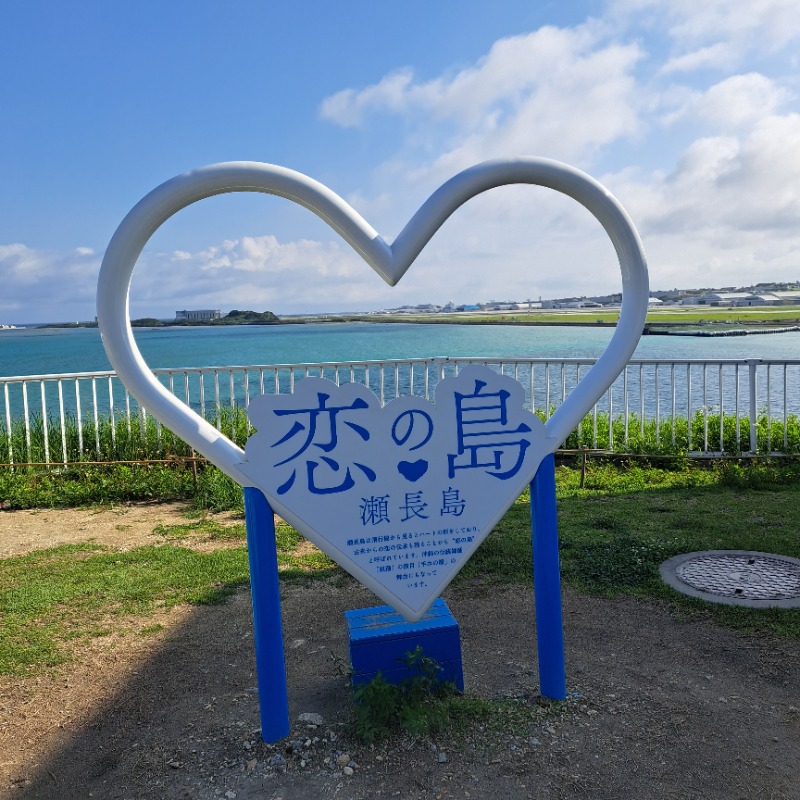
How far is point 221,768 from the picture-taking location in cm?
293

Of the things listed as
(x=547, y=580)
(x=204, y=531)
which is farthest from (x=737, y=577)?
(x=204, y=531)

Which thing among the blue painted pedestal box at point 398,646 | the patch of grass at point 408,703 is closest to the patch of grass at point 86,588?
the blue painted pedestal box at point 398,646

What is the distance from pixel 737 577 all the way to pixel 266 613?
3291mm

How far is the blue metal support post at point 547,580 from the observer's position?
324cm

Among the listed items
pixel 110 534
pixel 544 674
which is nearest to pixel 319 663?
pixel 544 674

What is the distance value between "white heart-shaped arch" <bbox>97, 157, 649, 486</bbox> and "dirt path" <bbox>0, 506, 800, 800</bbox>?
1.19m

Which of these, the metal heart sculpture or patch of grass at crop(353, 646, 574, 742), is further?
patch of grass at crop(353, 646, 574, 742)

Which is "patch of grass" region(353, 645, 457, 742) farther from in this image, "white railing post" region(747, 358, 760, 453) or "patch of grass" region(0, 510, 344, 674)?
"white railing post" region(747, 358, 760, 453)

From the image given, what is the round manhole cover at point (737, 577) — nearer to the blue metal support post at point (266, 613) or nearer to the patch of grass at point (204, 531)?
the blue metal support post at point (266, 613)

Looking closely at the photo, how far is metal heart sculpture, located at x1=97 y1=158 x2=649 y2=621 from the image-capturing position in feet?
9.57

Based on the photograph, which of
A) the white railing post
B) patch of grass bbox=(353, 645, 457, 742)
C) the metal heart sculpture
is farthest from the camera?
the white railing post

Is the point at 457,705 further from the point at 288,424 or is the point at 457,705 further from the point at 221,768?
the point at 288,424

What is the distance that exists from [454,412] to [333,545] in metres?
0.76

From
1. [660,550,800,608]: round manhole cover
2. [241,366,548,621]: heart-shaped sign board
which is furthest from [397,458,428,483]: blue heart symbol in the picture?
[660,550,800,608]: round manhole cover
